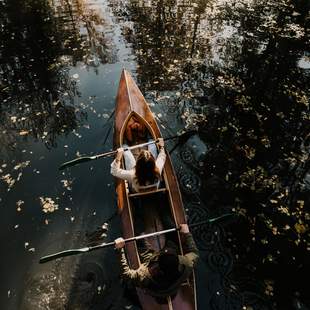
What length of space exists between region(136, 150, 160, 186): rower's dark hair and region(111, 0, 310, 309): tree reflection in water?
8.64 ft

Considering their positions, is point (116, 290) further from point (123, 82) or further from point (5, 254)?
point (123, 82)

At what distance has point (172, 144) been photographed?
36.7 feet

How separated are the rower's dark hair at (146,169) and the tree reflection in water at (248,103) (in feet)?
8.64

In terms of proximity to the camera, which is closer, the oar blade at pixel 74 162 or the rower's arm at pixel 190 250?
the rower's arm at pixel 190 250

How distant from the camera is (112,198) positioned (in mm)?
9547

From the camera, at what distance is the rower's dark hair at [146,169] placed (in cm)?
687

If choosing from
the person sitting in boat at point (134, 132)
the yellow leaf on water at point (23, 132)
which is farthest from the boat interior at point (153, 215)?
the yellow leaf on water at point (23, 132)

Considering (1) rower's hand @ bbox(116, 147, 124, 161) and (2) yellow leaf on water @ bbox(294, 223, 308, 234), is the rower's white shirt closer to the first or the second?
(1) rower's hand @ bbox(116, 147, 124, 161)

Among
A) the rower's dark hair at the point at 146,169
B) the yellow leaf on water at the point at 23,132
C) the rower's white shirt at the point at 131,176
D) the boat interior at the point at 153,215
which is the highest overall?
the rower's dark hair at the point at 146,169

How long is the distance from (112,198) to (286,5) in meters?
17.5

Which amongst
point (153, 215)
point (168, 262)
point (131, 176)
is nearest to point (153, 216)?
point (153, 215)

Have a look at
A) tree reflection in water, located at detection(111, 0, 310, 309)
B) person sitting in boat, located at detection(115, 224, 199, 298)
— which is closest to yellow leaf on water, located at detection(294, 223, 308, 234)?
tree reflection in water, located at detection(111, 0, 310, 309)

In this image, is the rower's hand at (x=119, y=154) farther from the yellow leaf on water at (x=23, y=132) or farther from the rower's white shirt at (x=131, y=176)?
the yellow leaf on water at (x=23, y=132)

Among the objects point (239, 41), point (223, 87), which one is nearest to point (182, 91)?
point (223, 87)
